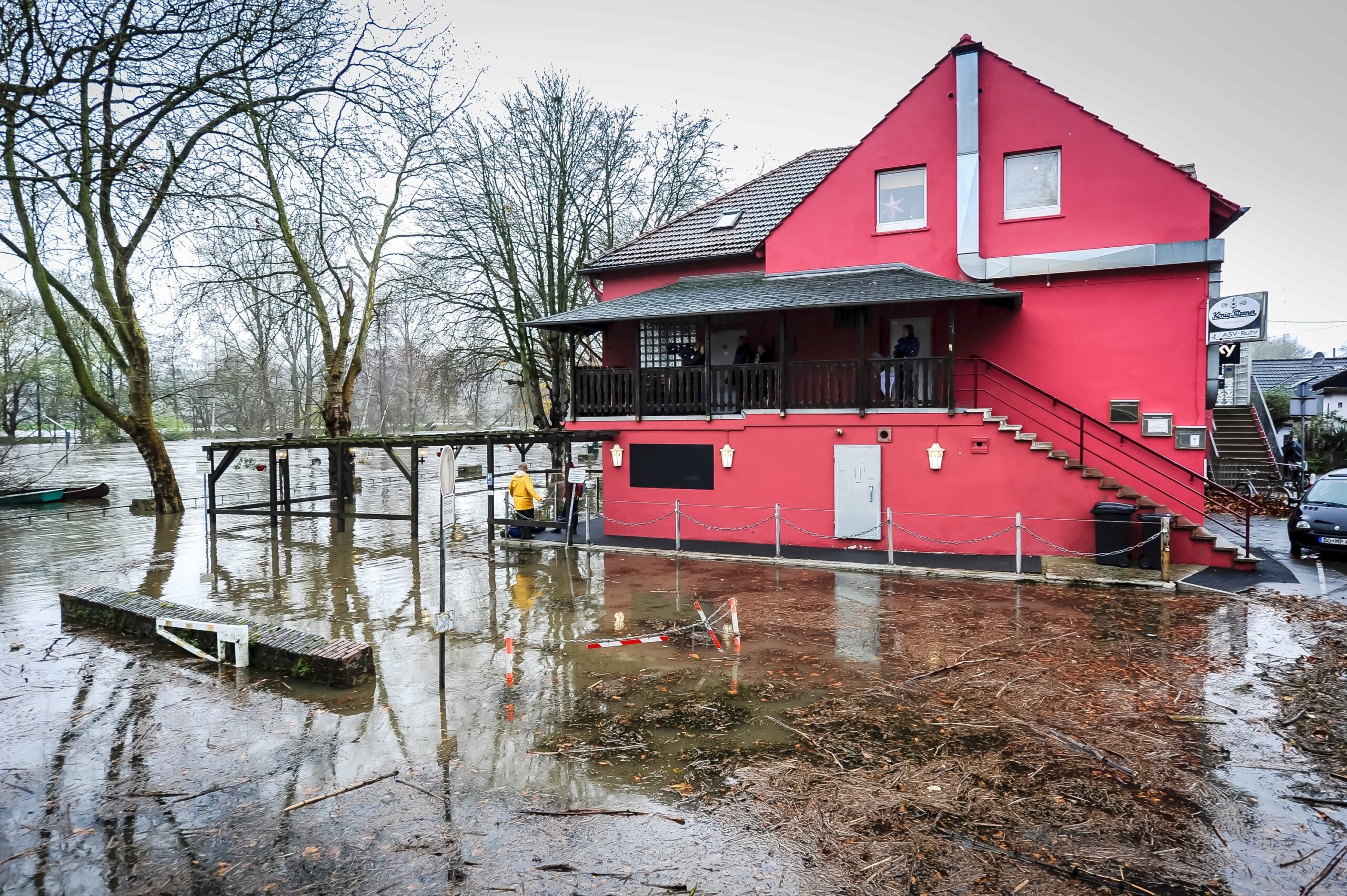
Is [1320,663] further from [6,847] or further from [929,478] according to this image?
[6,847]

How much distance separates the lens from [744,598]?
11852 mm

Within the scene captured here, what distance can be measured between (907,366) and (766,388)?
10.4 ft

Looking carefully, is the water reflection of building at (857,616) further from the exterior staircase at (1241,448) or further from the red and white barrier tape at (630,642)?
the exterior staircase at (1241,448)

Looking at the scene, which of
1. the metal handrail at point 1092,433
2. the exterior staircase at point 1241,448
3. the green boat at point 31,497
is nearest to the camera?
the metal handrail at point 1092,433

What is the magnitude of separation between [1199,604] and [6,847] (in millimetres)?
14015

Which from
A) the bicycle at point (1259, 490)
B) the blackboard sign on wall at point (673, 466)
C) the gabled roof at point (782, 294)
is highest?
the gabled roof at point (782, 294)

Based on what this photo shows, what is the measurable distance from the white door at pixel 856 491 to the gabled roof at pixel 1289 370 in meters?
34.5

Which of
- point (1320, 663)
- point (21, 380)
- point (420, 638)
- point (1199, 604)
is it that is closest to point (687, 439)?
point (420, 638)

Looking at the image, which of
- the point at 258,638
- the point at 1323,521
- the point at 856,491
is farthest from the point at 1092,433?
the point at 258,638

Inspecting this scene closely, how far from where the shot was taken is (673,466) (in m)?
17.6

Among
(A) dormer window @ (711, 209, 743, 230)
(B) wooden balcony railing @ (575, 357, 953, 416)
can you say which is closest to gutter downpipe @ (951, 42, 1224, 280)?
(B) wooden balcony railing @ (575, 357, 953, 416)

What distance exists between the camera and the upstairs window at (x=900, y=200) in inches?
670

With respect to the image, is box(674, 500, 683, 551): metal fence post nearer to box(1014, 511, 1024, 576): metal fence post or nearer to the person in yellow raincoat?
the person in yellow raincoat

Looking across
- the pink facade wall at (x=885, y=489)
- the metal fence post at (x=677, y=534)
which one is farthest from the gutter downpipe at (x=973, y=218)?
the metal fence post at (x=677, y=534)
